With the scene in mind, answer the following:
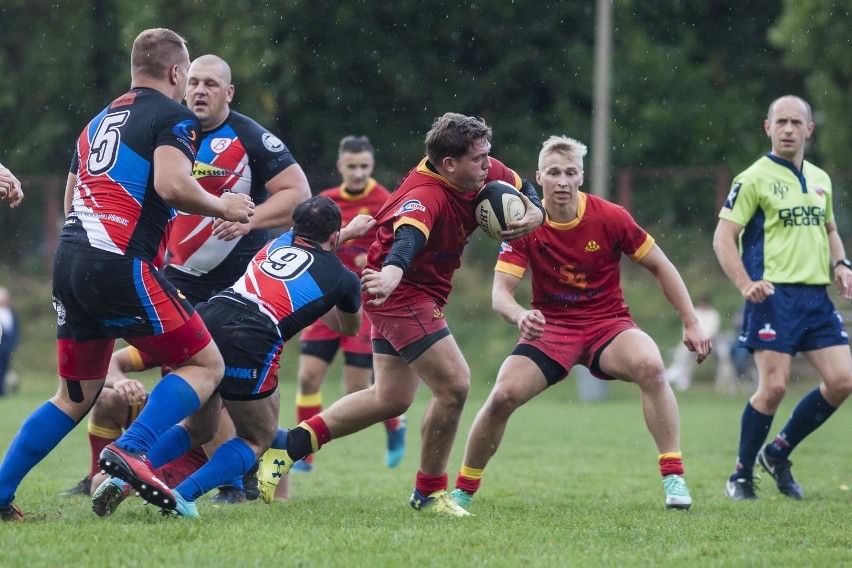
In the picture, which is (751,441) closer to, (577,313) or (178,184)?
(577,313)

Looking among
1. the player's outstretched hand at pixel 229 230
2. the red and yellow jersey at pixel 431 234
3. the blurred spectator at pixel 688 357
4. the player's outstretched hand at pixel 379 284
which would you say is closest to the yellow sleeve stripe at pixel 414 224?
the red and yellow jersey at pixel 431 234

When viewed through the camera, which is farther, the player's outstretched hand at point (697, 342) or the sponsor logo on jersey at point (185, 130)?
the player's outstretched hand at point (697, 342)

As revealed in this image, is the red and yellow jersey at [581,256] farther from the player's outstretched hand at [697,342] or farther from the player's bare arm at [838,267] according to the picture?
the player's bare arm at [838,267]

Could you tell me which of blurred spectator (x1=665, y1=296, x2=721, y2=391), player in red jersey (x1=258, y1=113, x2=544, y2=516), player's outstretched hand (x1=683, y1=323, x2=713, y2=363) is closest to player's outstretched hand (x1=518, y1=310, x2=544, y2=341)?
player in red jersey (x1=258, y1=113, x2=544, y2=516)

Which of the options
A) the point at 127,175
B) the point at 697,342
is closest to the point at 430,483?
the point at 697,342

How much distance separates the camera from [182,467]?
6594 millimetres

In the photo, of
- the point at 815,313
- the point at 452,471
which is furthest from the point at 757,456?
the point at 452,471

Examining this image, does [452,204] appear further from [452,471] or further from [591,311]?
[452,471]

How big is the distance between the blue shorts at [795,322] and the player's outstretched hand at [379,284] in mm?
2861

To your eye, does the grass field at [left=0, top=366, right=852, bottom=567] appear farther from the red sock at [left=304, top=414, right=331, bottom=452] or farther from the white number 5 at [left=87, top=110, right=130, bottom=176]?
the white number 5 at [left=87, top=110, right=130, bottom=176]

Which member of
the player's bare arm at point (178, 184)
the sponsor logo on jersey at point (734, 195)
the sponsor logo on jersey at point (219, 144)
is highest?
the sponsor logo on jersey at point (734, 195)

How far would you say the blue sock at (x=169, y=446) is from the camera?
5.85m

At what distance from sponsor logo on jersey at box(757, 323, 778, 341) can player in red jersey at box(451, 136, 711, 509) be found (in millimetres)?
996

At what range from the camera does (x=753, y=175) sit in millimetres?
7434
